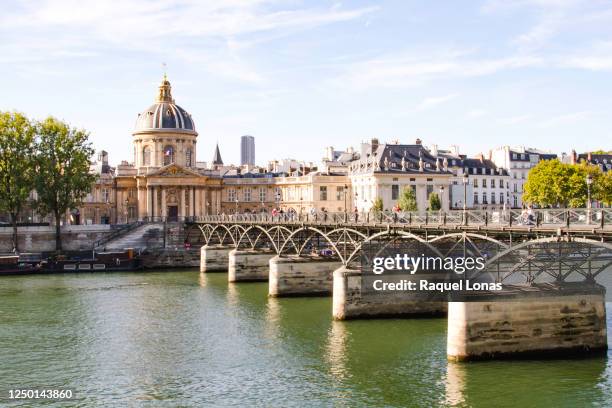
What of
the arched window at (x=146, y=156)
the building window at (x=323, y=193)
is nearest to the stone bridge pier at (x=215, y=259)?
the building window at (x=323, y=193)

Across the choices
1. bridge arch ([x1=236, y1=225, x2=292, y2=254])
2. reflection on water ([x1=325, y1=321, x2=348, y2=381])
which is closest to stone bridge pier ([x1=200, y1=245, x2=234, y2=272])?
bridge arch ([x1=236, y1=225, x2=292, y2=254])

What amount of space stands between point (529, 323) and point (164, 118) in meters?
90.3

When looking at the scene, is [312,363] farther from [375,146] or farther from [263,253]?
[375,146]

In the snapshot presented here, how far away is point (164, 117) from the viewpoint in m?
113

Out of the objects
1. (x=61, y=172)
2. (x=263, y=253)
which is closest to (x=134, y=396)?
(x=263, y=253)

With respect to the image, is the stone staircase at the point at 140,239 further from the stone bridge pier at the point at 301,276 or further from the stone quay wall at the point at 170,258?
the stone bridge pier at the point at 301,276

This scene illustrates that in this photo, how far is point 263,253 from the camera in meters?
61.8

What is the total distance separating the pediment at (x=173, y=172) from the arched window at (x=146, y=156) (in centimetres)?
773

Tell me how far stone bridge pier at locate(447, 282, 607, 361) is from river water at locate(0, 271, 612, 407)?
25.6 inches

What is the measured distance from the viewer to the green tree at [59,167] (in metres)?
76.8

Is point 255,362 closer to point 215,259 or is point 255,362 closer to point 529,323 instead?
point 529,323

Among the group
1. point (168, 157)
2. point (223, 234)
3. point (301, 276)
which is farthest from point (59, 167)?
point (301, 276)

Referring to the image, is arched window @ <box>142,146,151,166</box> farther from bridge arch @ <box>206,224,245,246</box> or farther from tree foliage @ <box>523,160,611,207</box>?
tree foliage @ <box>523,160,611,207</box>

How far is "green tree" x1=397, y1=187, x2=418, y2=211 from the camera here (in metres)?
88.0
